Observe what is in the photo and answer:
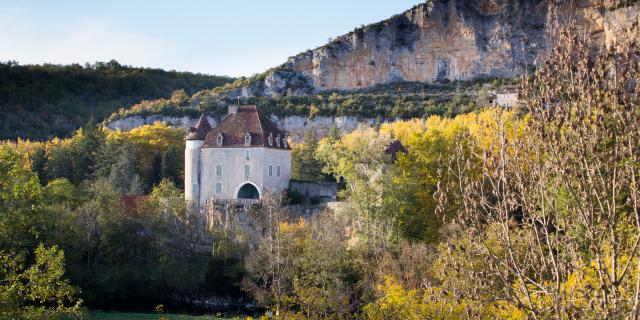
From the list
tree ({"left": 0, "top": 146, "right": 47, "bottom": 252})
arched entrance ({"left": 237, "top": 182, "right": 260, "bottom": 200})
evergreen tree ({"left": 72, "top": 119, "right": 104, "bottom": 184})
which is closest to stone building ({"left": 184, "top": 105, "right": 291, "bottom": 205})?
arched entrance ({"left": 237, "top": 182, "right": 260, "bottom": 200})

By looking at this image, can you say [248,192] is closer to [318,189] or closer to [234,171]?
[234,171]

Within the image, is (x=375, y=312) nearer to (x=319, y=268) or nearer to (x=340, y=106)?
(x=319, y=268)

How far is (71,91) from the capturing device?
426 ft

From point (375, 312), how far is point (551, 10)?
1954 cm

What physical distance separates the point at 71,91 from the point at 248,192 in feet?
286

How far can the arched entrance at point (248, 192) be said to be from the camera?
50.9m

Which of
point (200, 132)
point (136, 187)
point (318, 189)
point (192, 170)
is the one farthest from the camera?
point (136, 187)

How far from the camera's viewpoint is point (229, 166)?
2018 inches

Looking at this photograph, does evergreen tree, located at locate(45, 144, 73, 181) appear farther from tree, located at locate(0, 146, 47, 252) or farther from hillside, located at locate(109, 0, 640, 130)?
tree, located at locate(0, 146, 47, 252)

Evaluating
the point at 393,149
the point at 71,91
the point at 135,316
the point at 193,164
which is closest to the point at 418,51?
the point at 71,91

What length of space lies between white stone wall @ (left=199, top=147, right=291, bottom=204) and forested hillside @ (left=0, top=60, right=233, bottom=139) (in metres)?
50.3

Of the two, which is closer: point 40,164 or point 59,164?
point 59,164

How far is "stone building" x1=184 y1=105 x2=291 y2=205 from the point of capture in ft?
167

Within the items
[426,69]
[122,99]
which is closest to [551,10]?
[426,69]
